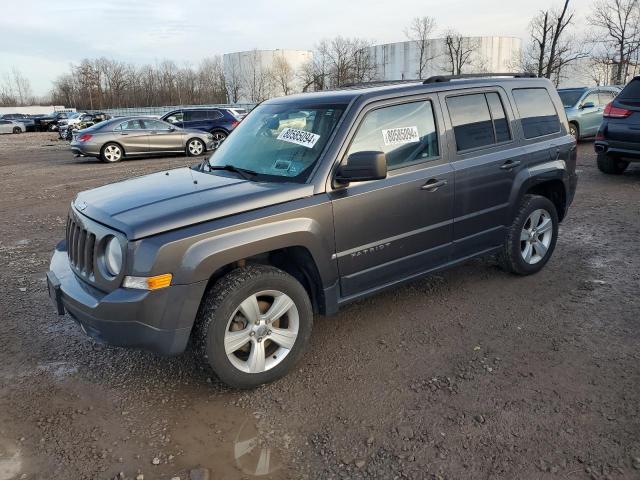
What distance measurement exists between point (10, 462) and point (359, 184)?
2.66m

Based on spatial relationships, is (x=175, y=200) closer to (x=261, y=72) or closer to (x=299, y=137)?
(x=299, y=137)

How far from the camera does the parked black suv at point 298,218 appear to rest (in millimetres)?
2939

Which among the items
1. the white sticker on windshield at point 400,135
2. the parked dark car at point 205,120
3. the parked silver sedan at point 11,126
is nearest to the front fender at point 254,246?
the white sticker on windshield at point 400,135

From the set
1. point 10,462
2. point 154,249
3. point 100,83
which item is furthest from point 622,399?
point 100,83

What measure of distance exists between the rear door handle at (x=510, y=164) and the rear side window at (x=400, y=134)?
0.81 meters

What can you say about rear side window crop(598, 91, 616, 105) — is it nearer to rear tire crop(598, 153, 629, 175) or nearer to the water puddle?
rear tire crop(598, 153, 629, 175)

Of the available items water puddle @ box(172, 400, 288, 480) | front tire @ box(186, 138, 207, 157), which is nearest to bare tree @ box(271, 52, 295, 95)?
front tire @ box(186, 138, 207, 157)

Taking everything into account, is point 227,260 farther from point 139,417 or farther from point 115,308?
point 139,417

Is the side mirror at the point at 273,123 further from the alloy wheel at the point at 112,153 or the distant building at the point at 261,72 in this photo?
the distant building at the point at 261,72

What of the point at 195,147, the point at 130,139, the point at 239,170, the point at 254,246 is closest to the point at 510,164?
the point at 239,170

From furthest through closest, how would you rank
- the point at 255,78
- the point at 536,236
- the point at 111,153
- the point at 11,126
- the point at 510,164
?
the point at 255,78 → the point at 11,126 → the point at 111,153 → the point at 536,236 → the point at 510,164

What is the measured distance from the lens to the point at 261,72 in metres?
79.9

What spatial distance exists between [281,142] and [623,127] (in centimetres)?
767

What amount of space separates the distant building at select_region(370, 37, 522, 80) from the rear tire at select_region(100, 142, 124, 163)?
56818 mm
